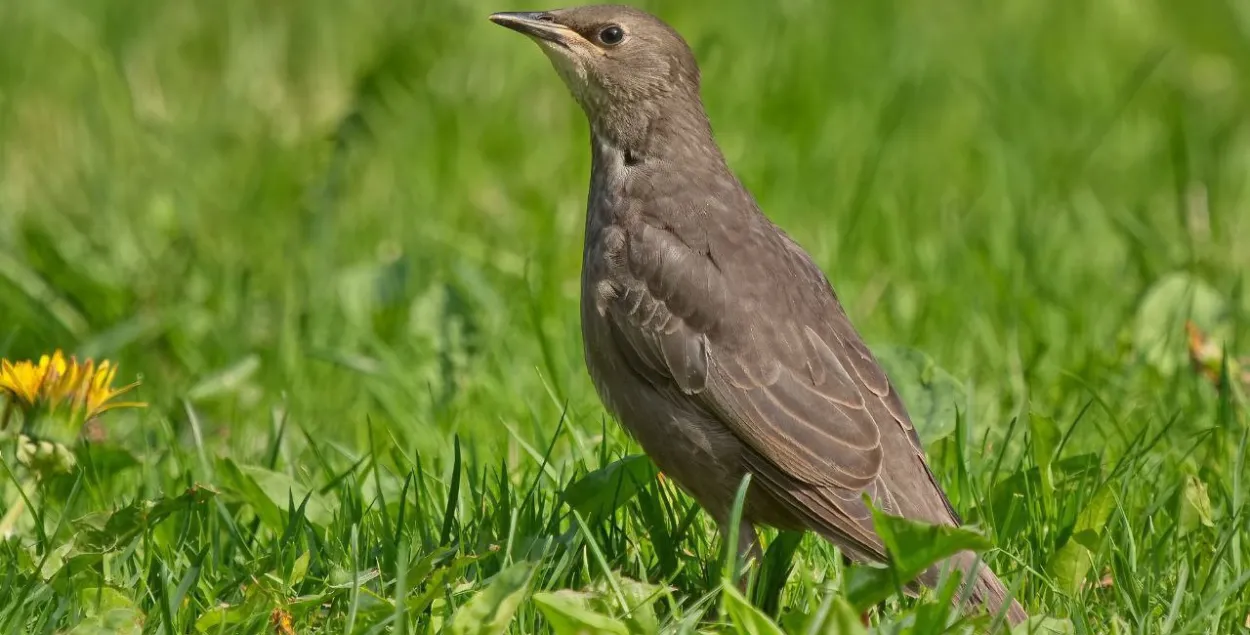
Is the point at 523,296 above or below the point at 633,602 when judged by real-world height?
below

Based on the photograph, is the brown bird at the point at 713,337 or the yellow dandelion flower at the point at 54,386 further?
the brown bird at the point at 713,337

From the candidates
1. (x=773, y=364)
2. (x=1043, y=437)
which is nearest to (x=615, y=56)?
(x=773, y=364)

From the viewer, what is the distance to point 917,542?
389 cm

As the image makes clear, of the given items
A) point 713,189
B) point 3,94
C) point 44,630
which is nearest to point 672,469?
point 713,189

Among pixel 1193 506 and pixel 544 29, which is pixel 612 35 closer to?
pixel 544 29

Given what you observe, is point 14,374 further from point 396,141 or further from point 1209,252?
point 1209,252

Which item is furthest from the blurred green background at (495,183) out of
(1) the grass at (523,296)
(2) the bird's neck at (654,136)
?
(2) the bird's neck at (654,136)

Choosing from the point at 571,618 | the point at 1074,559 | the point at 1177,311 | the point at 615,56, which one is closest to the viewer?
the point at 571,618

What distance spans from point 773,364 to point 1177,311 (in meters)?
2.23

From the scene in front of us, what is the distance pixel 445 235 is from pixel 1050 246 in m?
2.44

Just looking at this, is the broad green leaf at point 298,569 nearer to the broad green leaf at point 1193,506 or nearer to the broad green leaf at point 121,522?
the broad green leaf at point 121,522

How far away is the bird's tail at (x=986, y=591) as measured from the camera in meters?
4.11

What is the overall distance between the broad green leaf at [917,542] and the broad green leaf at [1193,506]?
3.25 feet

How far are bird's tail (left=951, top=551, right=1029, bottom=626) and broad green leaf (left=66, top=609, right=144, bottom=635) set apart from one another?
183cm
